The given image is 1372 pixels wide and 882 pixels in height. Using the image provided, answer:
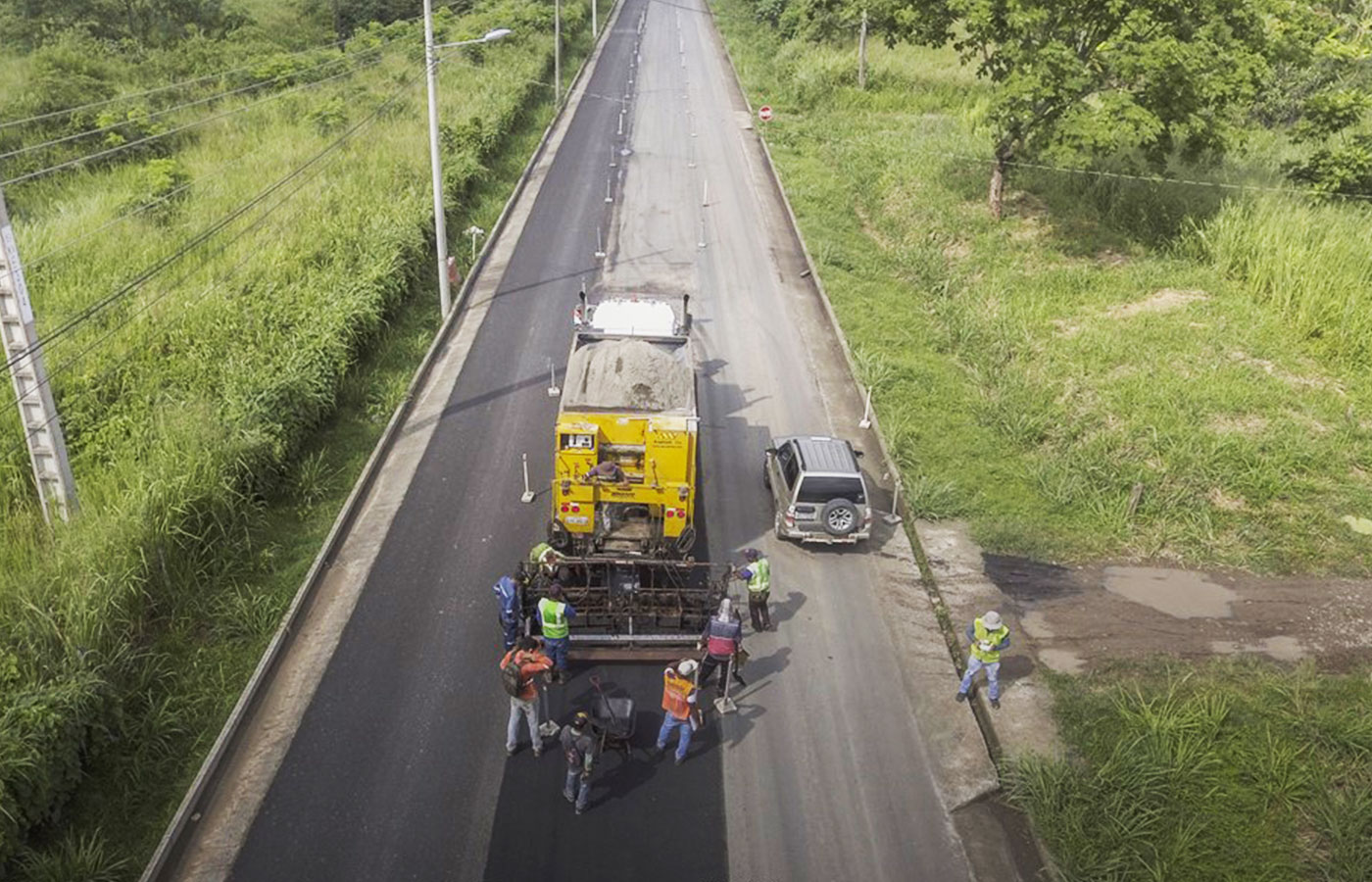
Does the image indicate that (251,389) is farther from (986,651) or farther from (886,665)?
(986,651)

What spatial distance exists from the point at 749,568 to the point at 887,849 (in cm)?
452

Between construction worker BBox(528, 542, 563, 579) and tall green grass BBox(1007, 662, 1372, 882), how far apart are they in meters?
7.12

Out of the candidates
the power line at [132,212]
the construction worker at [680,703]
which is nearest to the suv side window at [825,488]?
the construction worker at [680,703]

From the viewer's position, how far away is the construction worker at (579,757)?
10766mm

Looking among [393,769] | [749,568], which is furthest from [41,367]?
[749,568]

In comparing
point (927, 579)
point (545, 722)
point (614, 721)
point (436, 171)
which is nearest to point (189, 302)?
point (436, 171)

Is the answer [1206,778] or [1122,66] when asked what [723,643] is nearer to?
[1206,778]

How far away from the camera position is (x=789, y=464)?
55.5ft

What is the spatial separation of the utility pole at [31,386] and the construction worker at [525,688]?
8.11 m

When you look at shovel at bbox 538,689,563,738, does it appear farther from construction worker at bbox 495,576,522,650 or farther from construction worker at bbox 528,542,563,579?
construction worker at bbox 528,542,563,579

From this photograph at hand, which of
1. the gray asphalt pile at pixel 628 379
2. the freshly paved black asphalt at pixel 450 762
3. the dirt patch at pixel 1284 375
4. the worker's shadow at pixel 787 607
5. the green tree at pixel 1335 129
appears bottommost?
the freshly paved black asphalt at pixel 450 762

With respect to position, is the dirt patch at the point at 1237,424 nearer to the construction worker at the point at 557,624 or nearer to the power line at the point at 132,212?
the construction worker at the point at 557,624

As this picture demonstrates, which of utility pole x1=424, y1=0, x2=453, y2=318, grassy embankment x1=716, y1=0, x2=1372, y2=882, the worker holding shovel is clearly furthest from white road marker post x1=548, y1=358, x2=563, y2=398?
the worker holding shovel

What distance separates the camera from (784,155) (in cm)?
4119
